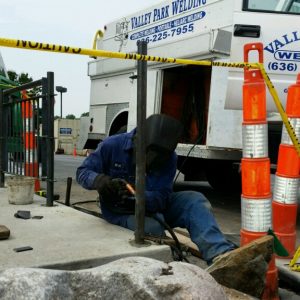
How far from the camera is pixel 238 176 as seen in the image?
25.6 feet

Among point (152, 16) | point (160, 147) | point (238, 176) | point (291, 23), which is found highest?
point (152, 16)

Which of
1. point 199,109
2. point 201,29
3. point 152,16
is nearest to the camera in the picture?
point 201,29

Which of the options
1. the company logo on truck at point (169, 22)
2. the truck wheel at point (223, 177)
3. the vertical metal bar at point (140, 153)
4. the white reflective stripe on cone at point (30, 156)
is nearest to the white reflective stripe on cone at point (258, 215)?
the vertical metal bar at point (140, 153)

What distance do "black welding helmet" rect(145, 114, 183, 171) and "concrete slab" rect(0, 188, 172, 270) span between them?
0.51 meters

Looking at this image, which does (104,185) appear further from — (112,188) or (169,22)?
(169,22)

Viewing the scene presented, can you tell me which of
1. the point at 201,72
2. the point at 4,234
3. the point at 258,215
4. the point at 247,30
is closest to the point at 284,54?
the point at 247,30

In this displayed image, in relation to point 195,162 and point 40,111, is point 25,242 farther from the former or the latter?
point 195,162

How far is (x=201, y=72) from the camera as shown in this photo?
649 centimetres

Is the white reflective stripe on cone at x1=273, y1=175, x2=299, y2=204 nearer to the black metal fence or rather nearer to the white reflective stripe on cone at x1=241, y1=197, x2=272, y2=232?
the white reflective stripe on cone at x1=241, y1=197, x2=272, y2=232

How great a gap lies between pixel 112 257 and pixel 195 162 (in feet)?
15.4

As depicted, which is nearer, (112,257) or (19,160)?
(112,257)

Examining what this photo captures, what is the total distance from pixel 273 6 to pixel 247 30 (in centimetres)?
45

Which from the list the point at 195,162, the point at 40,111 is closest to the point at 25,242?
the point at 40,111

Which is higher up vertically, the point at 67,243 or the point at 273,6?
the point at 273,6
